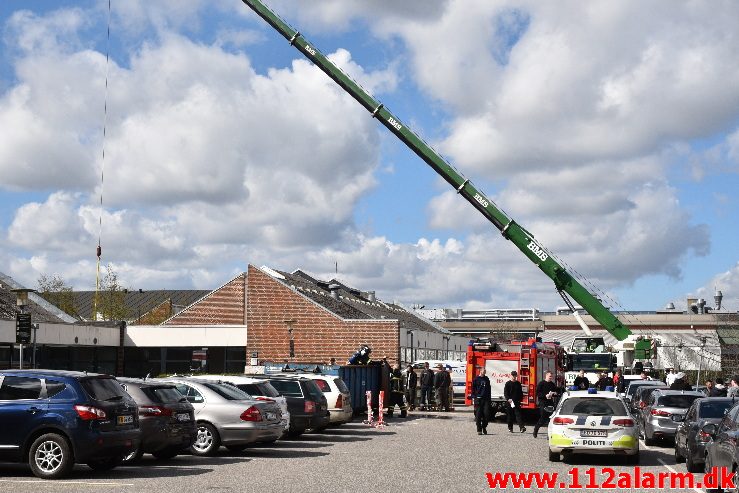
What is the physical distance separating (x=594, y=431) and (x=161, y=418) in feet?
23.9

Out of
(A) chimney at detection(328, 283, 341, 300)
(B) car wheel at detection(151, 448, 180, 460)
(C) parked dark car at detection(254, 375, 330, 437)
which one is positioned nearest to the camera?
(B) car wheel at detection(151, 448, 180, 460)

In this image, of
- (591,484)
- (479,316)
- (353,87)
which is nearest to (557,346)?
(353,87)

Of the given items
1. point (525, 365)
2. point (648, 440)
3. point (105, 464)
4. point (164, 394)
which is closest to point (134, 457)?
point (164, 394)

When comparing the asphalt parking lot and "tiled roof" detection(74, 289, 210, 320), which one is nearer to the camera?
the asphalt parking lot

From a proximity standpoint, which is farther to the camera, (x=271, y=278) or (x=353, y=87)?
(x=271, y=278)

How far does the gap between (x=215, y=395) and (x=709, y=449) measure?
353 inches

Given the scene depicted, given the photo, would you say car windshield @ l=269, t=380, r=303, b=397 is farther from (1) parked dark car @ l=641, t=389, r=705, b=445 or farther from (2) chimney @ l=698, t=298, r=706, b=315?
(2) chimney @ l=698, t=298, r=706, b=315

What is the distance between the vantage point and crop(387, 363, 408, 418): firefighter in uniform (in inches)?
1364

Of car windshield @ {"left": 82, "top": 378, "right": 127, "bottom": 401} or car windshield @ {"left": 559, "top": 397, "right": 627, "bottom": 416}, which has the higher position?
car windshield @ {"left": 82, "top": 378, "right": 127, "bottom": 401}

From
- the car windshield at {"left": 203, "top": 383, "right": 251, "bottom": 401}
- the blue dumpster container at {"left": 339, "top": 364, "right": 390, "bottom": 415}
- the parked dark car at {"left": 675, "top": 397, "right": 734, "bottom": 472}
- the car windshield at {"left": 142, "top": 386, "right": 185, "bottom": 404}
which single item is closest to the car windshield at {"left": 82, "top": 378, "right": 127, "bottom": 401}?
the car windshield at {"left": 142, "top": 386, "right": 185, "bottom": 404}

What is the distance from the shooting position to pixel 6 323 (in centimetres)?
4266

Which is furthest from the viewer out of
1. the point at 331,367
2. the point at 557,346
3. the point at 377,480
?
the point at 557,346

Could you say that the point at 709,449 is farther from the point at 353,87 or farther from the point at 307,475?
the point at 353,87

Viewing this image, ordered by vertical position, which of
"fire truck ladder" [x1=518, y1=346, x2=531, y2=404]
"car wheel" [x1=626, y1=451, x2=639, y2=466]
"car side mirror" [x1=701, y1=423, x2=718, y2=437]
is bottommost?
"car wheel" [x1=626, y1=451, x2=639, y2=466]
